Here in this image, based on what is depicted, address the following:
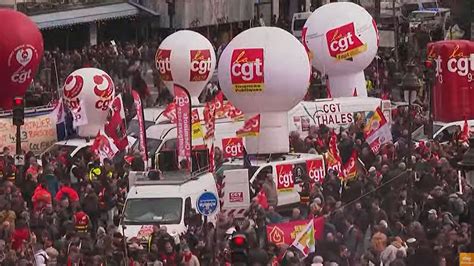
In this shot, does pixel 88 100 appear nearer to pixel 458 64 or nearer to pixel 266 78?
Result: pixel 266 78

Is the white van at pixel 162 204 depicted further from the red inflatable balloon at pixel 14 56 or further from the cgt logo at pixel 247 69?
the red inflatable balloon at pixel 14 56

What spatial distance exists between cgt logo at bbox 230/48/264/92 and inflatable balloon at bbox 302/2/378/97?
23.8 ft

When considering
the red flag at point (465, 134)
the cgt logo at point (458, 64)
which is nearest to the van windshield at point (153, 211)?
the red flag at point (465, 134)

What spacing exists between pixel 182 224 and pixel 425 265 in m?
5.51

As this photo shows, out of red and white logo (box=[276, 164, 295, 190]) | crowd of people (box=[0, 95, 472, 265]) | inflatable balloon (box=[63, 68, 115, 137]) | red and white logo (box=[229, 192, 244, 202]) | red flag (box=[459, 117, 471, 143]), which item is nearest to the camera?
crowd of people (box=[0, 95, 472, 265])

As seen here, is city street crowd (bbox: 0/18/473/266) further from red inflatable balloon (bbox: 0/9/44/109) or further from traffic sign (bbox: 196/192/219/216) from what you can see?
red inflatable balloon (bbox: 0/9/44/109)

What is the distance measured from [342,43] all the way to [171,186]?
46.9 ft

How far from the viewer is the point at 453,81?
3984 cm

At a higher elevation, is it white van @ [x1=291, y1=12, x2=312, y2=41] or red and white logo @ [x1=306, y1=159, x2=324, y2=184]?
red and white logo @ [x1=306, y1=159, x2=324, y2=184]

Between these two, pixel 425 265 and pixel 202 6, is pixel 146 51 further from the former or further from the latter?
pixel 425 265

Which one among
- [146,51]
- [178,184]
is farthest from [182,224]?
[146,51]

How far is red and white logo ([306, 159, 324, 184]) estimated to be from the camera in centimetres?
3259

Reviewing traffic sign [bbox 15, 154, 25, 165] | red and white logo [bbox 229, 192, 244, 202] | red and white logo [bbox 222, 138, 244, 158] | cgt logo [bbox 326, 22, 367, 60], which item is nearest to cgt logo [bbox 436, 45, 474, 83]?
cgt logo [bbox 326, 22, 367, 60]

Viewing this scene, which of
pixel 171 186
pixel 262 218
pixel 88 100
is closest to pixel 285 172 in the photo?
pixel 171 186
